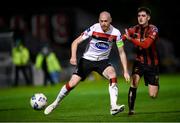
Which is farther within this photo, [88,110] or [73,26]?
[73,26]

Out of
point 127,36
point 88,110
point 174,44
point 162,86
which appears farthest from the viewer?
point 174,44

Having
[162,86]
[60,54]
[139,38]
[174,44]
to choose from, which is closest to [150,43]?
[139,38]

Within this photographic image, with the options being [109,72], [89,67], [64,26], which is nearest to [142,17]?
[109,72]

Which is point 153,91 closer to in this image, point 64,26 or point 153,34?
point 153,34

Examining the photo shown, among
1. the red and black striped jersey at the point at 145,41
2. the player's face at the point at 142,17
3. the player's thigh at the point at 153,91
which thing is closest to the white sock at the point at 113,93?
the red and black striped jersey at the point at 145,41

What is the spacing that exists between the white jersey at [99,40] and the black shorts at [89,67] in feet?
0.31

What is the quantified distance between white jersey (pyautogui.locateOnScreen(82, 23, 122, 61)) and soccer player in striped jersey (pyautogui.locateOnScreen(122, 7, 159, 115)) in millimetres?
291

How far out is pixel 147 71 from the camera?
15352 mm

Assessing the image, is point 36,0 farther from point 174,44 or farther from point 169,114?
point 169,114

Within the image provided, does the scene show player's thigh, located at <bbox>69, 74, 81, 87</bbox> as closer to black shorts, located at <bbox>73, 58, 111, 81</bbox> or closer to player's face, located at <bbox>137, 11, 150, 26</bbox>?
black shorts, located at <bbox>73, 58, 111, 81</bbox>

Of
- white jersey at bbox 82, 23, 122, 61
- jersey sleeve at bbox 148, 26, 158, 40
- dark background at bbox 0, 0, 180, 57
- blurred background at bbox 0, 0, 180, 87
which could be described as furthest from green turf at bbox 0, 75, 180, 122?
dark background at bbox 0, 0, 180, 57

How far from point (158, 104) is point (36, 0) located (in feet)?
92.1

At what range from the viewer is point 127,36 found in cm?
1491

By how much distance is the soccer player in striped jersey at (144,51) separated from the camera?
1489cm
